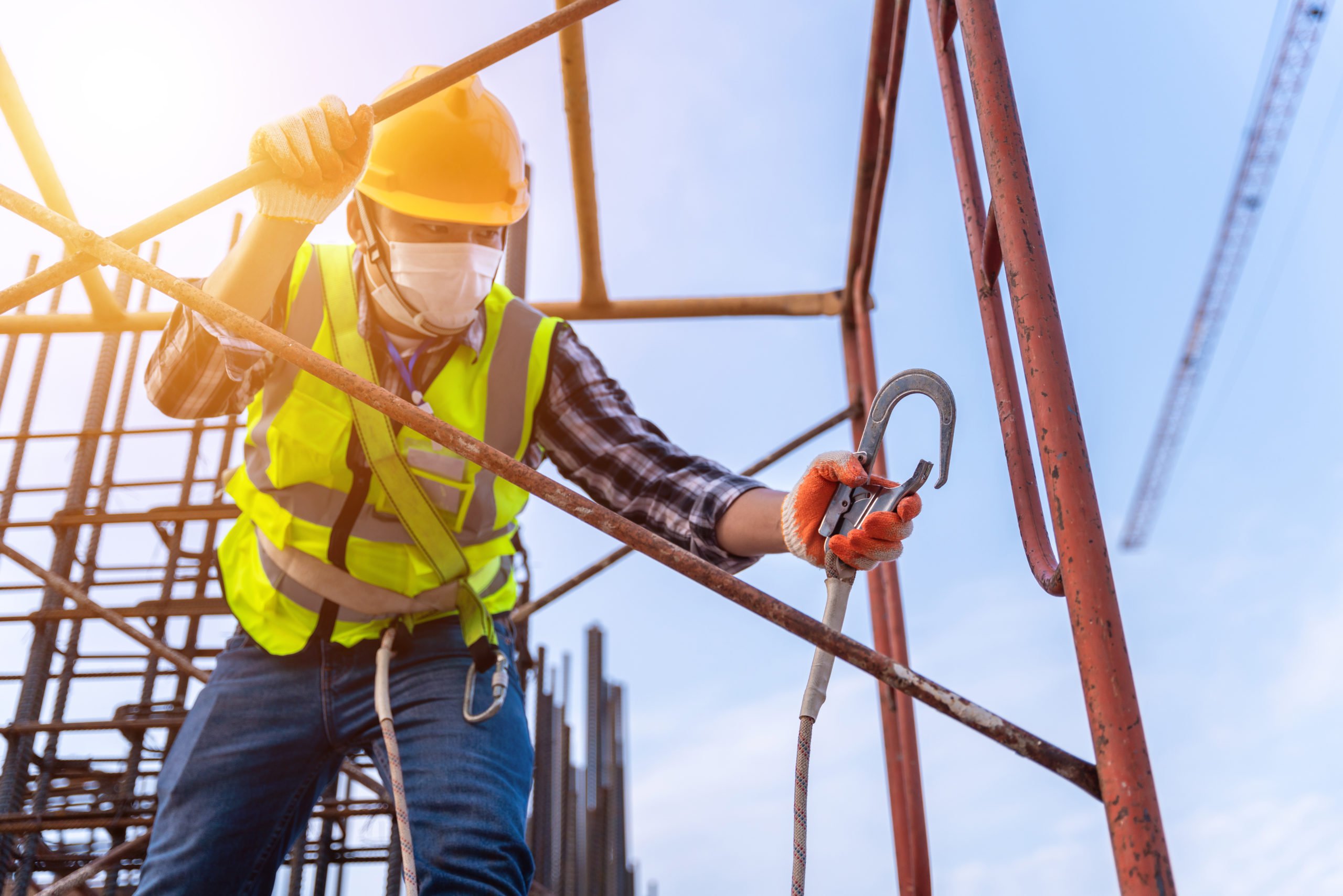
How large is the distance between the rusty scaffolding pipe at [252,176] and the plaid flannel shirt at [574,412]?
47 centimetres

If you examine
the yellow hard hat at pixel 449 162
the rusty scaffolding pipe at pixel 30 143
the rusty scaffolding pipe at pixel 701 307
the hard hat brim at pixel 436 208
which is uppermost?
the rusty scaffolding pipe at pixel 701 307

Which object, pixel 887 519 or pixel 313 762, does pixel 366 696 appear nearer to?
pixel 313 762

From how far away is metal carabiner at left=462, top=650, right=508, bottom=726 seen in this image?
2336 millimetres

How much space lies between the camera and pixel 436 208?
2760mm

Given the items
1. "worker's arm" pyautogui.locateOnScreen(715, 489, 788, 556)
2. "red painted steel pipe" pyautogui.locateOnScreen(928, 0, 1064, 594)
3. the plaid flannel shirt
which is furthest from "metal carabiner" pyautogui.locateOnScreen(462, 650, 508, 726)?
"red painted steel pipe" pyautogui.locateOnScreen(928, 0, 1064, 594)

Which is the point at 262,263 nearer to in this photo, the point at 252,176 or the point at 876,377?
the point at 252,176

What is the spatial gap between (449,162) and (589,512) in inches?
66.7

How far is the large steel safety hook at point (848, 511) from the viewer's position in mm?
1492

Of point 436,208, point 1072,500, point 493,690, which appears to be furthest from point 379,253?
point 1072,500

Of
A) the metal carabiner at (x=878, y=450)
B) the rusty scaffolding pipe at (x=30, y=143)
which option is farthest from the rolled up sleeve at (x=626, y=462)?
the rusty scaffolding pipe at (x=30, y=143)

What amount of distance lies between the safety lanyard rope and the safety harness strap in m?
0.08

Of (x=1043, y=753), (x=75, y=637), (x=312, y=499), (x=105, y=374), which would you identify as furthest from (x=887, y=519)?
(x=105, y=374)

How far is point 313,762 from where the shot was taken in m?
2.49

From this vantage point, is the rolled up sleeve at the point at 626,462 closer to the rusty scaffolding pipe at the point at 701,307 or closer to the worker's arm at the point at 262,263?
the worker's arm at the point at 262,263
